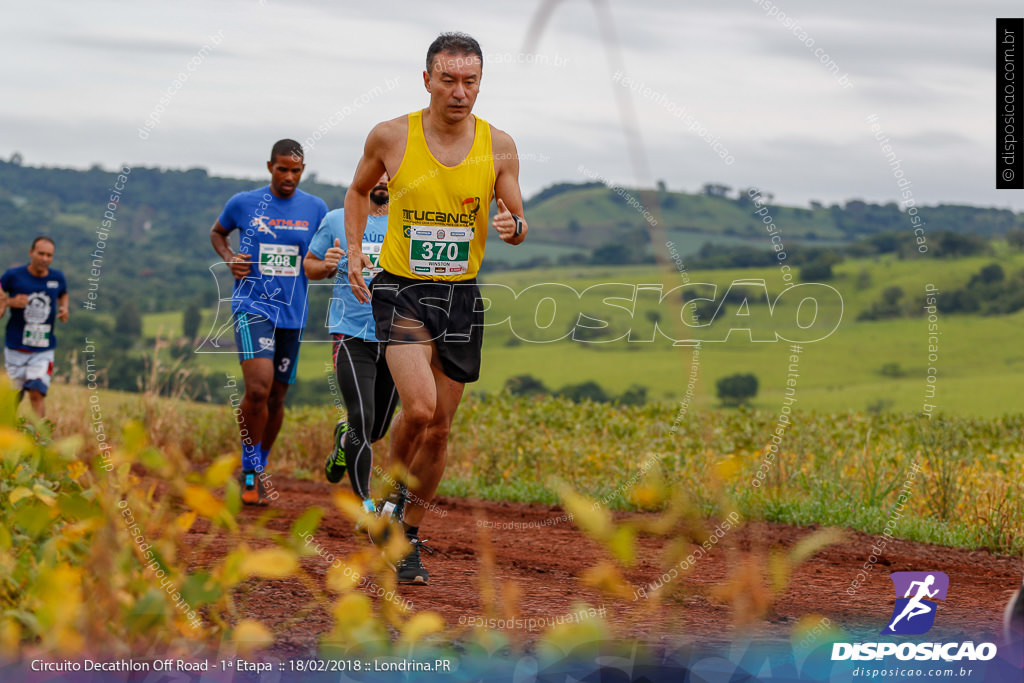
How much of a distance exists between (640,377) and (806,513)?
77.0ft

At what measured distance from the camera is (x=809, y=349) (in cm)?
3919

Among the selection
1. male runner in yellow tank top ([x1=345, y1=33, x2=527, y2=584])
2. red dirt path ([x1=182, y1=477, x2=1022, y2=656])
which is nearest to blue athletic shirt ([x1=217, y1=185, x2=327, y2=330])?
red dirt path ([x1=182, y1=477, x2=1022, y2=656])

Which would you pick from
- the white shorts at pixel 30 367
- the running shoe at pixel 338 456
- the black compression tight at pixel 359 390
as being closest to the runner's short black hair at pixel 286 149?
the black compression tight at pixel 359 390

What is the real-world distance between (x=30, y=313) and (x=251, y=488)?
426 cm

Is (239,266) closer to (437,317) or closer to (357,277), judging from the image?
(357,277)

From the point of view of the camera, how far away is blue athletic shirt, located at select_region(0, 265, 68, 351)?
36.3 feet

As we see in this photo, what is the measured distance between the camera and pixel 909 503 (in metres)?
8.00

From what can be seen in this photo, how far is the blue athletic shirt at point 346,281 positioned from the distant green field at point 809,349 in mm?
18792

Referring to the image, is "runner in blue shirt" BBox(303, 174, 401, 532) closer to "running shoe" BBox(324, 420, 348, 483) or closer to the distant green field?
"running shoe" BBox(324, 420, 348, 483)

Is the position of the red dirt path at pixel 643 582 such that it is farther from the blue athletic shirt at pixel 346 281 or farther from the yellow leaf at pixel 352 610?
the blue athletic shirt at pixel 346 281

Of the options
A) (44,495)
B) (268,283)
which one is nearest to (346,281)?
(268,283)

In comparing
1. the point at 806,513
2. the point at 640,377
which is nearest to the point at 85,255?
the point at 640,377

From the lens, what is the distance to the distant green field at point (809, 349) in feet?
96.1

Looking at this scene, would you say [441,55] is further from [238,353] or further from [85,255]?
[85,255]
